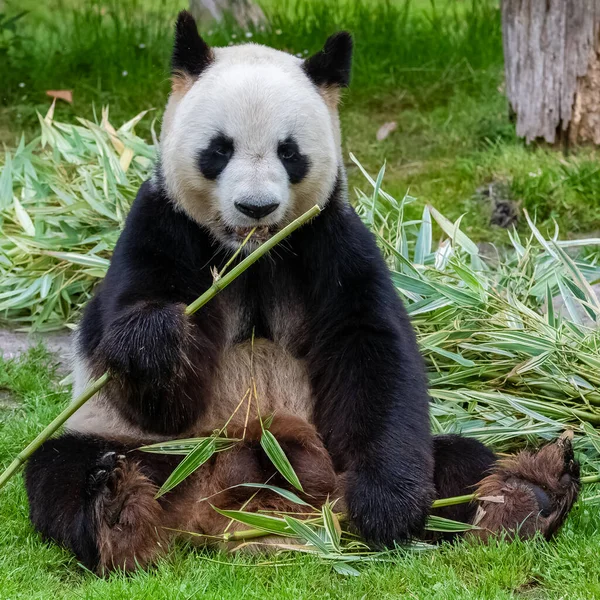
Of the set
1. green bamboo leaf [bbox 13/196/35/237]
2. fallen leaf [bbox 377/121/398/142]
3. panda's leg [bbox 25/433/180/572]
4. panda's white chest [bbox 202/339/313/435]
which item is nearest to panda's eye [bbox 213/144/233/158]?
panda's white chest [bbox 202/339/313/435]

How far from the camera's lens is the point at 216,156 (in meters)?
3.88

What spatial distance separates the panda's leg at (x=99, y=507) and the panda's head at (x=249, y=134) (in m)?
0.95

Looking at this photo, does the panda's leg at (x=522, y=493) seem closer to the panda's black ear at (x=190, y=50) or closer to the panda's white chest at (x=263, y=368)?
the panda's white chest at (x=263, y=368)

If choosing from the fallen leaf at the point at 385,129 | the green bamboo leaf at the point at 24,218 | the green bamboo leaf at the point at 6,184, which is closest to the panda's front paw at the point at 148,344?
the green bamboo leaf at the point at 24,218

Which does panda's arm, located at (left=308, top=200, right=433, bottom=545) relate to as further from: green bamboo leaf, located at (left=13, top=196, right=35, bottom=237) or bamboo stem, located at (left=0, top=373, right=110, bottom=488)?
green bamboo leaf, located at (left=13, top=196, right=35, bottom=237)

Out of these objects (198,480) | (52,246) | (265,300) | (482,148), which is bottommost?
(482,148)

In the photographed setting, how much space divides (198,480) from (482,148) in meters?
4.89

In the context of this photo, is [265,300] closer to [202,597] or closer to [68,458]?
[68,458]

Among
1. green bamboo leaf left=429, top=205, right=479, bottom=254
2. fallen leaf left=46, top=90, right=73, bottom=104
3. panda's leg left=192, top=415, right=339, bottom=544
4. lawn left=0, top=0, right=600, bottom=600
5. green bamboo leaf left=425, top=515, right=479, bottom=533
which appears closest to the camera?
lawn left=0, top=0, right=600, bottom=600

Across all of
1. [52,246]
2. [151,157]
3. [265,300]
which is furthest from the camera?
[151,157]

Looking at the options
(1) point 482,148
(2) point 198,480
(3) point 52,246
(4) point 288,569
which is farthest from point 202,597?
(1) point 482,148

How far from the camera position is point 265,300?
420cm

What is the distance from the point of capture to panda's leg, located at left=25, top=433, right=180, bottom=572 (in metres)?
3.65

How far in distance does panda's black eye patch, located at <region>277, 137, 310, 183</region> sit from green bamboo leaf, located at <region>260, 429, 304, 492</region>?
0.95 m
